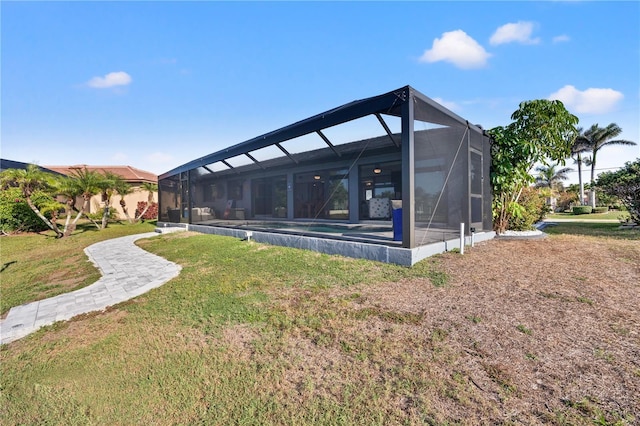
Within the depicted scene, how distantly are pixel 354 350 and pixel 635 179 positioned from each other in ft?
40.0

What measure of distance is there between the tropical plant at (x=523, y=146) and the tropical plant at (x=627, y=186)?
10.9 feet

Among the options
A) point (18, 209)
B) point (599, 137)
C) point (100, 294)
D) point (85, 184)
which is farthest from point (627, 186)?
point (599, 137)

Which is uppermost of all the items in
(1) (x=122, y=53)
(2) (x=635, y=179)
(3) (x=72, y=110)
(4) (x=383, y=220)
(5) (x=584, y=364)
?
(1) (x=122, y=53)

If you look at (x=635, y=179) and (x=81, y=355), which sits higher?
(x=635, y=179)

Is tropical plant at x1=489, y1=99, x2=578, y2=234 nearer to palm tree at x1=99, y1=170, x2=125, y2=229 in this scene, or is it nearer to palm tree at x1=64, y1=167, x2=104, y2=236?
palm tree at x1=64, y1=167, x2=104, y2=236

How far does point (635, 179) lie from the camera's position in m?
9.20

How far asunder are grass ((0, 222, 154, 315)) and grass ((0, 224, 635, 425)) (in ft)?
8.03

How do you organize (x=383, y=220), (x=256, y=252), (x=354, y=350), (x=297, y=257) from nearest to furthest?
(x=354, y=350) → (x=297, y=257) → (x=256, y=252) → (x=383, y=220)

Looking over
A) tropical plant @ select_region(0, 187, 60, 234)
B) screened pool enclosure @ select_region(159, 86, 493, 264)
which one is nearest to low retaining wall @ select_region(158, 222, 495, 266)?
screened pool enclosure @ select_region(159, 86, 493, 264)

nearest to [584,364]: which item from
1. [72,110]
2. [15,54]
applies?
[15,54]

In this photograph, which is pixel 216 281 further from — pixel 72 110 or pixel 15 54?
pixel 72 110

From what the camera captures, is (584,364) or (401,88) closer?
(584,364)

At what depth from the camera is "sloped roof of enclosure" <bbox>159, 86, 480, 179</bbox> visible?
5207mm

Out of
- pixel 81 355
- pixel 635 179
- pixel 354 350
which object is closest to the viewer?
pixel 354 350
